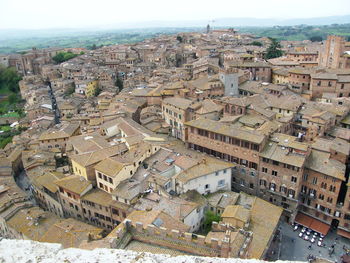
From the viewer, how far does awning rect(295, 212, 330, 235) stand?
37431 mm

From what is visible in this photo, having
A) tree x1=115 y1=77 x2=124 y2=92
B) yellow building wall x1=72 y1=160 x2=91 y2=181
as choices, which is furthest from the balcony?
tree x1=115 y1=77 x2=124 y2=92

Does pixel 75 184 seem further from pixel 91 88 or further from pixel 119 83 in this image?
pixel 119 83

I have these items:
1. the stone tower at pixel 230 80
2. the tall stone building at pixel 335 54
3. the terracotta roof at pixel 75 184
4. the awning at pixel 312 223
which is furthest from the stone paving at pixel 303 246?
the tall stone building at pixel 335 54

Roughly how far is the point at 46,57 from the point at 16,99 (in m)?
34.8

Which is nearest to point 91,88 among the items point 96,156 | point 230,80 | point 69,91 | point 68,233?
point 69,91

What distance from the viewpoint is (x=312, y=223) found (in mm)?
38594

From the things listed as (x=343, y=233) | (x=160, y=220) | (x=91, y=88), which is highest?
(x=160, y=220)

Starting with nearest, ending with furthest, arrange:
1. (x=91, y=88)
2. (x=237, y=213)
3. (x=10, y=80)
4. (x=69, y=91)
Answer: (x=237, y=213) < (x=91, y=88) < (x=69, y=91) < (x=10, y=80)

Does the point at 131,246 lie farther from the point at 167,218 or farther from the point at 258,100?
the point at 258,100

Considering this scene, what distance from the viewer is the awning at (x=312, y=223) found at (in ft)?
123

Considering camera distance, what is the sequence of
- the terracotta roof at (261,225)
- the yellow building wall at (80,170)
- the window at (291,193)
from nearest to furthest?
1. the terracotta roof at (261,225)
2. the window at (291,193)
3. the yellow building wall at (80,170)

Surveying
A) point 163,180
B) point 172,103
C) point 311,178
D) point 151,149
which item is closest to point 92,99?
point 172,103

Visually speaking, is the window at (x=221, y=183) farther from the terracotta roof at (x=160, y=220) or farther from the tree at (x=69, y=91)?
the tree at (x=69, y=91)

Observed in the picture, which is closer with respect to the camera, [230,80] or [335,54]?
[230,80]
